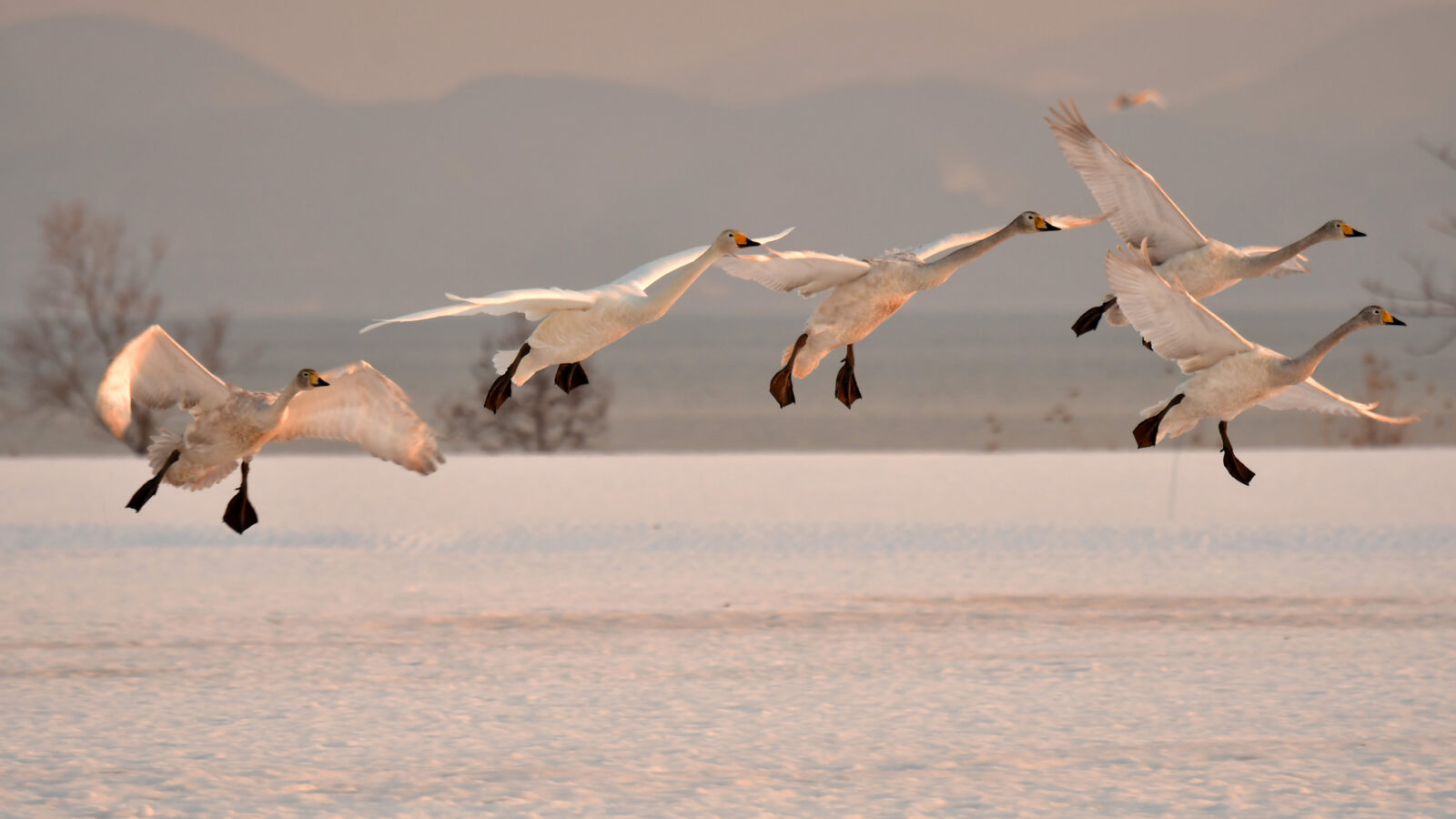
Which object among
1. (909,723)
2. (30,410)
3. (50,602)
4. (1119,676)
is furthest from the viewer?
(30,410)

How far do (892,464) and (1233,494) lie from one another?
9082mm

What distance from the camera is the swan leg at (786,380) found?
4.01m

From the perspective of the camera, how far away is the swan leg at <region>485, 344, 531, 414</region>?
426cm

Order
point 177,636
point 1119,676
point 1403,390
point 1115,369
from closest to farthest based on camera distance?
point 1119,676
point 177,636
point 1403,390
point 1115,369

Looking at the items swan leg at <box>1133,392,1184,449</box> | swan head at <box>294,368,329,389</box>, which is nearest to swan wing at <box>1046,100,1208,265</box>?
swan leg at <box>1133,392,1184,449</box>

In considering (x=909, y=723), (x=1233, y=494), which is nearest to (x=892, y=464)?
(x=1233, y=494)

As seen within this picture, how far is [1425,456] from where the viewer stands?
138 ft

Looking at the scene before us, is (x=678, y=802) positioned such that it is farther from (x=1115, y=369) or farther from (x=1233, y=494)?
(x=1115, y=369)

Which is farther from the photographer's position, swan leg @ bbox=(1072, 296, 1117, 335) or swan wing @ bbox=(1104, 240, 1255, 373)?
swan leg @ bbox=(1072, 296, 1117, 335)

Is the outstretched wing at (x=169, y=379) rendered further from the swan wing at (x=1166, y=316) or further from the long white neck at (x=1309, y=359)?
the long white neck at (x=1309, y=359)

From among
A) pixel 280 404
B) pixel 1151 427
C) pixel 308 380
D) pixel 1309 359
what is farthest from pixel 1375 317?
pixel 280 404

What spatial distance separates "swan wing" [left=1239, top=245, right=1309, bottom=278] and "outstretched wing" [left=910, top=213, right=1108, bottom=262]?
0.59 meters

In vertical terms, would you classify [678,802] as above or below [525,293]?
below

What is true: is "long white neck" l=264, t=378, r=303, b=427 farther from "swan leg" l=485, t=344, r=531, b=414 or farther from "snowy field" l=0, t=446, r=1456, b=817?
"snowy field" l=0, t=446, r=1456, b=817
